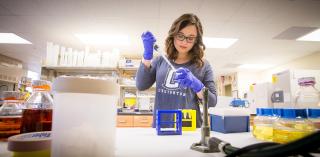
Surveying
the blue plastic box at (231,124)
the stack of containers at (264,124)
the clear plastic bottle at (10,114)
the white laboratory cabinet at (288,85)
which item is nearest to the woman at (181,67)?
the blue plastic box at (231,124)

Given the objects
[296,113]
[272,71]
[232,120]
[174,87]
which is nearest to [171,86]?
[174,87]

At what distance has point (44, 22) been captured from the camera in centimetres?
356

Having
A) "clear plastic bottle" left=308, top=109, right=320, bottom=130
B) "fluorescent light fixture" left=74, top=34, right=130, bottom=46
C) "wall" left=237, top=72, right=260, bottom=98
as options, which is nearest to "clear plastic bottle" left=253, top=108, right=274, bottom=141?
"clear plastic bottle" left=308, top=109, right=320, bottom=130

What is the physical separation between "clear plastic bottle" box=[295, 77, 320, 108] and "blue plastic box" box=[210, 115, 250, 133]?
136 inches

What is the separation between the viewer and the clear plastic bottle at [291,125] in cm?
60

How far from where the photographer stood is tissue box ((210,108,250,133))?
0.88 metres

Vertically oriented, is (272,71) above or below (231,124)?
above

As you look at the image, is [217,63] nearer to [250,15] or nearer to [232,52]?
[232,52]

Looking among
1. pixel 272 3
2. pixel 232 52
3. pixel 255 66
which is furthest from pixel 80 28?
pixel 255 66

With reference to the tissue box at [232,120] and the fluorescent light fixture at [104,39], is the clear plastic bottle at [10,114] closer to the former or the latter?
the tissue box at [232,120]

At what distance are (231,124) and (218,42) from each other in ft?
12.8

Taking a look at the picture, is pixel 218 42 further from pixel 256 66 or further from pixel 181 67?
pixel 181 67

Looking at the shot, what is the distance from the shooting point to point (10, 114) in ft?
2.11

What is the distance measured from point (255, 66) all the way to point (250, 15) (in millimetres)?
4161
